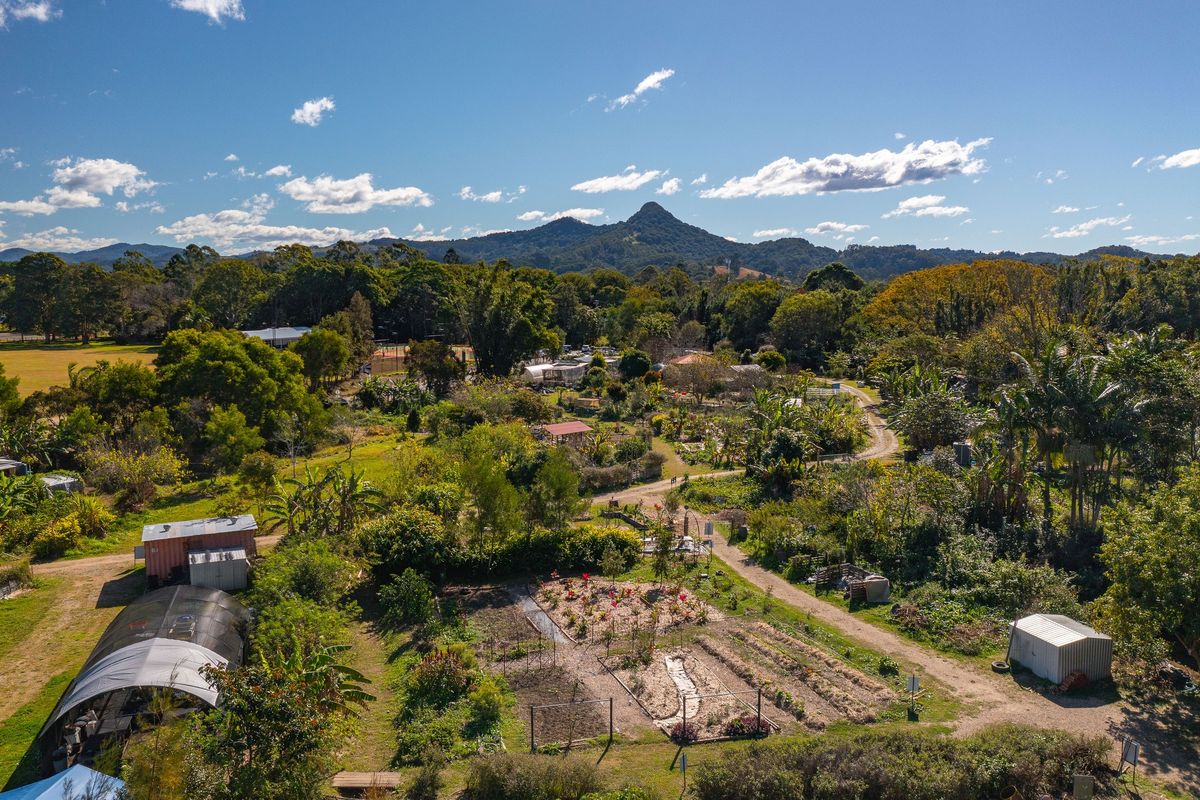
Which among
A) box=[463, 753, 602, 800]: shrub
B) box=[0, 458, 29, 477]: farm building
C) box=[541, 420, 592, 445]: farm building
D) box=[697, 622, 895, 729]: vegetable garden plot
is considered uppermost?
box=[0, 458, 29, 477]: farm building

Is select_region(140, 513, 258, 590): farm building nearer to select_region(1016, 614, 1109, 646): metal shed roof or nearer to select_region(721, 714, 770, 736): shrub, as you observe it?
select_region(721, 714, 770, 736): shrub

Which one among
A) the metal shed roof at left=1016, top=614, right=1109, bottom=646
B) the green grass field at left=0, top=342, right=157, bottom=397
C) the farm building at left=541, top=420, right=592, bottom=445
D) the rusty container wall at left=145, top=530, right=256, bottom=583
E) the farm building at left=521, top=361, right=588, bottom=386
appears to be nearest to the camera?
the metal shed roof at left=1016, top=614, right=1109, bottom=646

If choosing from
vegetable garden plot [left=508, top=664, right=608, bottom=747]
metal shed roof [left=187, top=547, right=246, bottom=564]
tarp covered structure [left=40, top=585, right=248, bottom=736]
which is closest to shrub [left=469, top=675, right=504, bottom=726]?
vegetable garden plot [left=508, top=664, right=608, bottom=747]

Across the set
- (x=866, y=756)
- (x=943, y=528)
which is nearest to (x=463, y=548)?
(x=866, y=756)

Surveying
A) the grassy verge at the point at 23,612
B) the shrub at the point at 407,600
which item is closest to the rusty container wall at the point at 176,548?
the grassy verge at the point at 23,612

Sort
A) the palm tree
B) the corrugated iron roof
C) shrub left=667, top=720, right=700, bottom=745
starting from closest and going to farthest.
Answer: shrub left=667, top=720, right=700, bottom=745 → the palm tree → the corrugated iron roof

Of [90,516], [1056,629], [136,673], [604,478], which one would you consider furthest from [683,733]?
[90,516]

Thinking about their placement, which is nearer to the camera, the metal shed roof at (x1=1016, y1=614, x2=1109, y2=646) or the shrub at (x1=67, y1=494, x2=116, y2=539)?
the metal shed roof at (x1=1016, y1=614, x2=1109, y2=646)

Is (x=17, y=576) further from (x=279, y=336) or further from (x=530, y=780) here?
(x=279, y=336)
